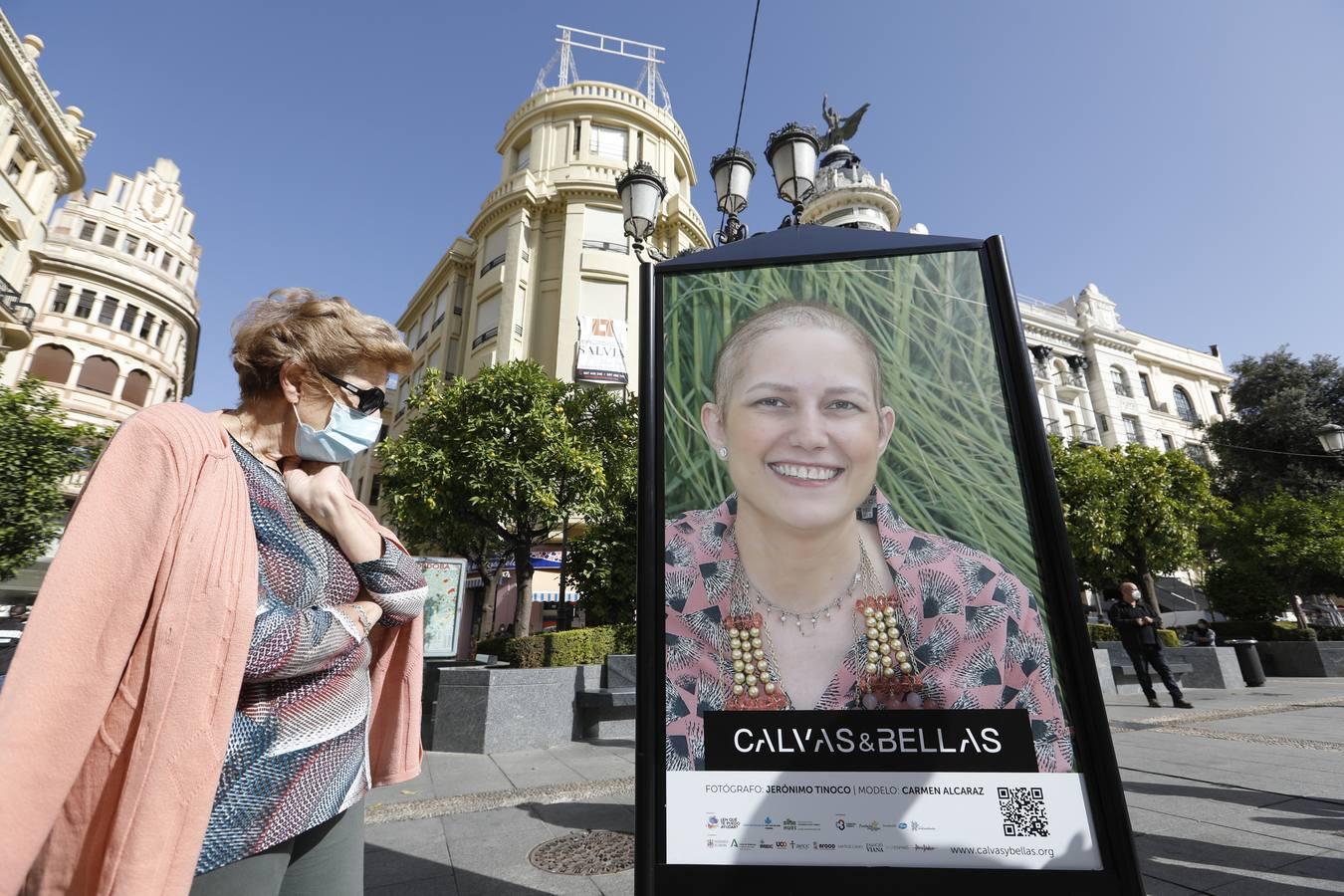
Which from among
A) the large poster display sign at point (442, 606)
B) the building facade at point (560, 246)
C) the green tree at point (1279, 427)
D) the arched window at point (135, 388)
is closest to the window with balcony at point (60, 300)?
the arched window at point (135, 388)

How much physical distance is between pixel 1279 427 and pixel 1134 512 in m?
18.9

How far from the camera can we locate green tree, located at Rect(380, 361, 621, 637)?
453 inches

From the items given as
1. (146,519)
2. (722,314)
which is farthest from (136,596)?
(722,314)

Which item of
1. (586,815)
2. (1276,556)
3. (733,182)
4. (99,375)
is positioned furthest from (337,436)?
(99,375)

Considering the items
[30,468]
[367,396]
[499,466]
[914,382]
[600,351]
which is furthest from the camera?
[600,351]

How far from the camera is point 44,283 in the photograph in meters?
32.4

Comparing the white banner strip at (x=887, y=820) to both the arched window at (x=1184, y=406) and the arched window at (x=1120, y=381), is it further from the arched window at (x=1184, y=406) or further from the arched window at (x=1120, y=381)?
the arched window at (x=1184, y=406)

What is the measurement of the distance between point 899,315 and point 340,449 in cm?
193

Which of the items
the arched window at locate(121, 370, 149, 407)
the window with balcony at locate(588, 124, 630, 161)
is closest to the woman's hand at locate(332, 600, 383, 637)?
the window with balcony at locate(588, 124, 630, 161)

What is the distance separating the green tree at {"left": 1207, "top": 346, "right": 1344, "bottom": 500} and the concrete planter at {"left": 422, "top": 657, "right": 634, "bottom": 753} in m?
35.6

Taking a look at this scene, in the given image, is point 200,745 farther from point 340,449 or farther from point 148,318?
point 148,318

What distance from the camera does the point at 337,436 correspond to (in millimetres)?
1654

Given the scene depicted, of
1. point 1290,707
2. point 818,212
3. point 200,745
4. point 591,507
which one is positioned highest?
point 818,212

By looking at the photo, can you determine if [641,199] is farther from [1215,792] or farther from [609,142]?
[609,142]
